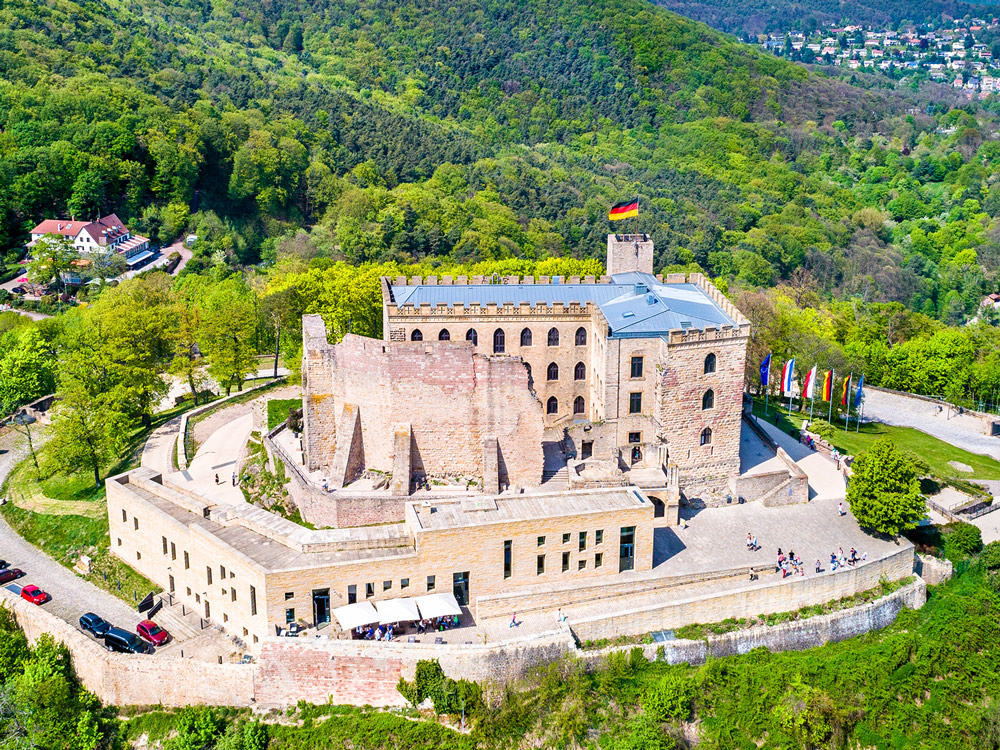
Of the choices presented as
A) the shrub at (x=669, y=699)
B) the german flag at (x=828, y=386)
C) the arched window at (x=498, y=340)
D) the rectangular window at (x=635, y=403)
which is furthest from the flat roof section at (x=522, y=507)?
the german flag at (x=828, y=386)

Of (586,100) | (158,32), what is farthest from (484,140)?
(158,32)

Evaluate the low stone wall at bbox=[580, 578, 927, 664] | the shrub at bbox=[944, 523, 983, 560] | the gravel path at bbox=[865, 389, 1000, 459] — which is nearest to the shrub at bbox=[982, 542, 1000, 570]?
the shrub at bbox=[944, 523, 983, 560]

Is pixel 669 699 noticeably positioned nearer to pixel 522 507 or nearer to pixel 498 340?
pixel 522 507

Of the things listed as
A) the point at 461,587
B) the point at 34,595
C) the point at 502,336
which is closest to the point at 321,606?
the point at 461,587

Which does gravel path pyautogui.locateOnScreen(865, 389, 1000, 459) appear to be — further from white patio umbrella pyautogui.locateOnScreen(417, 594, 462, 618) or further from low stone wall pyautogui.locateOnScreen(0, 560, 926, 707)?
white patio umbrella pyautogui.locateOnScreen(417, 594, 462, 618)

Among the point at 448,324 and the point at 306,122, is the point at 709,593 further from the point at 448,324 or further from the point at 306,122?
the point at 306,122

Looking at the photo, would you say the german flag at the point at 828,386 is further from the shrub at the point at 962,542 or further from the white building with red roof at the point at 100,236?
the white building with red roof at the point at 100,236
